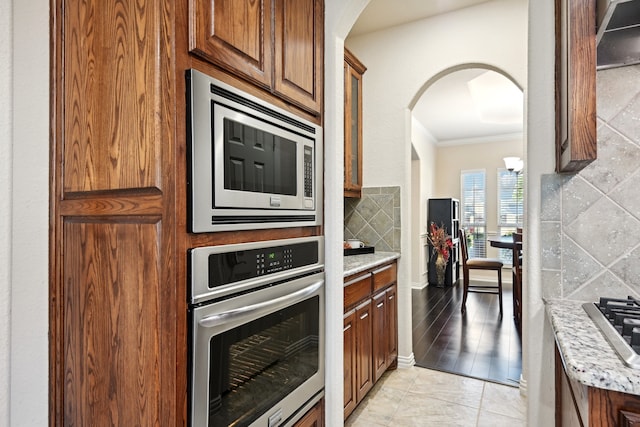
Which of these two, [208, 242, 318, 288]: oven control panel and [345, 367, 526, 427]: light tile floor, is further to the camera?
[345, 367, 526, 427]: light tile floor

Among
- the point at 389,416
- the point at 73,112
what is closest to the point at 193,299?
the point at 73,112

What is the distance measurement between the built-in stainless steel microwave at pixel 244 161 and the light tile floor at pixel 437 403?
1.52 m

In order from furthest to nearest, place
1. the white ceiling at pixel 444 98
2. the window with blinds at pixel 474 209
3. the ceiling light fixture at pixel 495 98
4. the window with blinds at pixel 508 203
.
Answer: the window with blinds at pixel 474 209
the window with blinds at pixel 508 203
the ceiling light fixture at pixel 495 98
the white ceiling at pixel 444 98

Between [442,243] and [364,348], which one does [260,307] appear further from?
[442,243]

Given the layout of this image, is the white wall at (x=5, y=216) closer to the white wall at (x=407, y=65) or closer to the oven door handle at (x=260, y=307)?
the oven door handle at (x=260, y=307)

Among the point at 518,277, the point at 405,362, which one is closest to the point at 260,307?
the point at 405,362

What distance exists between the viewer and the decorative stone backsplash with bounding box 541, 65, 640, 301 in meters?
1.30

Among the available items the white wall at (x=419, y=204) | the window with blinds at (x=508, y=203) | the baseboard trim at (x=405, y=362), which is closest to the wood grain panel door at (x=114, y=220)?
the baseboard trim at (x=405, y=362)

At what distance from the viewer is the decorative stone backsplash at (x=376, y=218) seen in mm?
2994

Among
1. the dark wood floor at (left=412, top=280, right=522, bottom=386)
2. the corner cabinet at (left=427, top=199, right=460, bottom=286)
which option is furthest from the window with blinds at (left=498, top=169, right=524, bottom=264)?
the dark wood floor at (left=412, top=280, right=522, bottom=386)

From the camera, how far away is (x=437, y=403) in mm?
2395

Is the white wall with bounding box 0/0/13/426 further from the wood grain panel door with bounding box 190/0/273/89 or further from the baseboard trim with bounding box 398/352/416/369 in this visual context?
the baseboard trim with bounding box 398/352/416/369

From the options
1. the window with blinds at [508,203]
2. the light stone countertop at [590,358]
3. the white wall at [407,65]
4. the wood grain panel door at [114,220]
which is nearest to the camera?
the light stone countertop at [590,358]

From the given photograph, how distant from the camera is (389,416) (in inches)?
88.7
